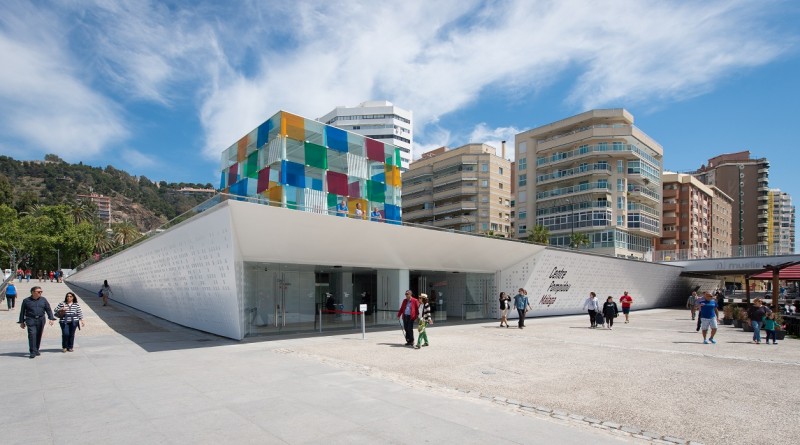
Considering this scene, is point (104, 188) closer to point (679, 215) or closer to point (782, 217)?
point (679, 215)

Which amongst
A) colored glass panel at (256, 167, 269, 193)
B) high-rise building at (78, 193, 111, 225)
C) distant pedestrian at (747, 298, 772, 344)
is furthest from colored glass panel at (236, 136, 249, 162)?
high-rise building at (78, 193, 111, 225)

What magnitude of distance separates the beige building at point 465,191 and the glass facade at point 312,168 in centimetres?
4088

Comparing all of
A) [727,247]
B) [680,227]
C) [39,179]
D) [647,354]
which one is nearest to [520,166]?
[680,227]

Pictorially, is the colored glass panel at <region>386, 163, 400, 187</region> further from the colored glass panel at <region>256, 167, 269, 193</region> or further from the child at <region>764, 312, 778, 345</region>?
the child at <region>764, 312, 778, 345</region>

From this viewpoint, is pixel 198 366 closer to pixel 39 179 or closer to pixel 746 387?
pixel 746 387

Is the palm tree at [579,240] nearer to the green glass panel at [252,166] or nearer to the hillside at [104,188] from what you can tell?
the green glass panel at [252,166]

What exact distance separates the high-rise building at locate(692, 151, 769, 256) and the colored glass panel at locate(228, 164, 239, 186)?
107213mm

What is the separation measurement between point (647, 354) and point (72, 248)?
2948 inches

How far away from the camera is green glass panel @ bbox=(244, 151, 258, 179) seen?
1083 inches

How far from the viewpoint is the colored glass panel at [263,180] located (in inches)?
1031

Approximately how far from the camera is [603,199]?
5841 centimetres

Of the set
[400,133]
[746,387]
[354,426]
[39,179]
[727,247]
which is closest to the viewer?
[354,426]

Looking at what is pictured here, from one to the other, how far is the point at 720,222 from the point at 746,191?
22031mm

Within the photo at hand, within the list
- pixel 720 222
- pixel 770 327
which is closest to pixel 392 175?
pixel 770 327
